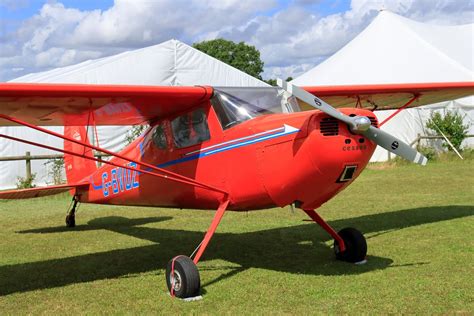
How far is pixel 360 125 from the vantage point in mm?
5047

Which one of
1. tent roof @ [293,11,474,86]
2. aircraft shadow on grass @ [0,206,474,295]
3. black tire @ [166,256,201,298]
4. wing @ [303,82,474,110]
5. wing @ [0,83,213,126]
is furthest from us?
tent roof @ [293,11,474,86]

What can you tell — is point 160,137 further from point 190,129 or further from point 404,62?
point 404,62

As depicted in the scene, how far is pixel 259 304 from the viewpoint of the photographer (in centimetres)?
517

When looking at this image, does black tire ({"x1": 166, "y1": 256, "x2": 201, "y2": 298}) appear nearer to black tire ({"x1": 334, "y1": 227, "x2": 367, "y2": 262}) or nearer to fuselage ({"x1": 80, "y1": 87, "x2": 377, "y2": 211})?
fuselage ({"x1": 80, "y1": 87, "x2": 377, "y2": 211})

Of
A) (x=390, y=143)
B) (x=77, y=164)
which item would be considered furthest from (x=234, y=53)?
(x=390, y=143)

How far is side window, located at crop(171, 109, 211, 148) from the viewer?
6.68m

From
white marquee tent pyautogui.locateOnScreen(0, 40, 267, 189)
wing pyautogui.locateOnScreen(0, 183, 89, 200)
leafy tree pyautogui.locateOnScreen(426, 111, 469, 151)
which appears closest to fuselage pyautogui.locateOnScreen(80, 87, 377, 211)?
wing pyautogui.locateOnScreen(0, 183, 89, 200)

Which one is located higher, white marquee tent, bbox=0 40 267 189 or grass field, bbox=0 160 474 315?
white marquee tent, bbox=0 40 267 189

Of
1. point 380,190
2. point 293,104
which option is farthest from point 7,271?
point 380,190

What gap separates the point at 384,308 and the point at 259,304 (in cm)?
118

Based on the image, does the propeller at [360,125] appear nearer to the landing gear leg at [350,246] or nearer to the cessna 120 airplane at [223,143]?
the cessna 120 airplane at [223,143]

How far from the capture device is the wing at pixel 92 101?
5.95 metres

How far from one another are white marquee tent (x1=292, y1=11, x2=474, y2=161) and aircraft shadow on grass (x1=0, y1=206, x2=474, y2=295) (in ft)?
54.1

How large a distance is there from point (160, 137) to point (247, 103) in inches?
66.8
